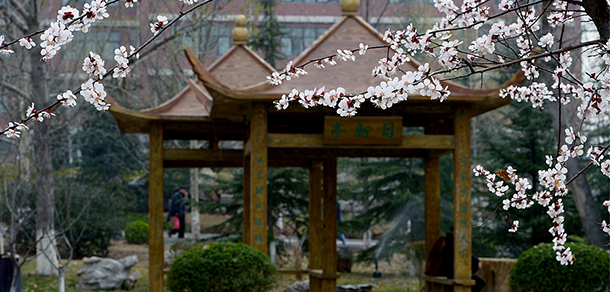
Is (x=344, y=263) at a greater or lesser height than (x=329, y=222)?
lesser

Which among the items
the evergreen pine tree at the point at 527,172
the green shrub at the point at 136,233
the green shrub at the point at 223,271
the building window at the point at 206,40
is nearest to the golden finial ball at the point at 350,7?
the green shrub at the point at 223,271

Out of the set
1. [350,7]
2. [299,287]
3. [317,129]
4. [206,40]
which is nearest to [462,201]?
[350,7]

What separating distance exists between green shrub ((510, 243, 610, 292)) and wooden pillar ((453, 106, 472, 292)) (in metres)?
0.87

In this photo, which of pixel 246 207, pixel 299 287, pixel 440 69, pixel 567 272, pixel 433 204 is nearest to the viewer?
pixel 440 69

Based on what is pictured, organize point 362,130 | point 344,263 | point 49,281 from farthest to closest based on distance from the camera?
point 344,263 < point 49,281 < point 362,130

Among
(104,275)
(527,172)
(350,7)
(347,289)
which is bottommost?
(347,289)

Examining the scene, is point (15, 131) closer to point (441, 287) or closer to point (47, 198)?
point (441, 287)

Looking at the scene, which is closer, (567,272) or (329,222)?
(567,272)

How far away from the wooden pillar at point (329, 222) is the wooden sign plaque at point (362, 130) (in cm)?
297

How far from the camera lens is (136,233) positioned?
18.9 metres

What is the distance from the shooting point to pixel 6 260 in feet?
28.1

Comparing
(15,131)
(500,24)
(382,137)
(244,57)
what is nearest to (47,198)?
(244,57)

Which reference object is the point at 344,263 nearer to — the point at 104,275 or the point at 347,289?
the point at 347,289

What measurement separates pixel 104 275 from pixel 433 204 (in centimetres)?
653
